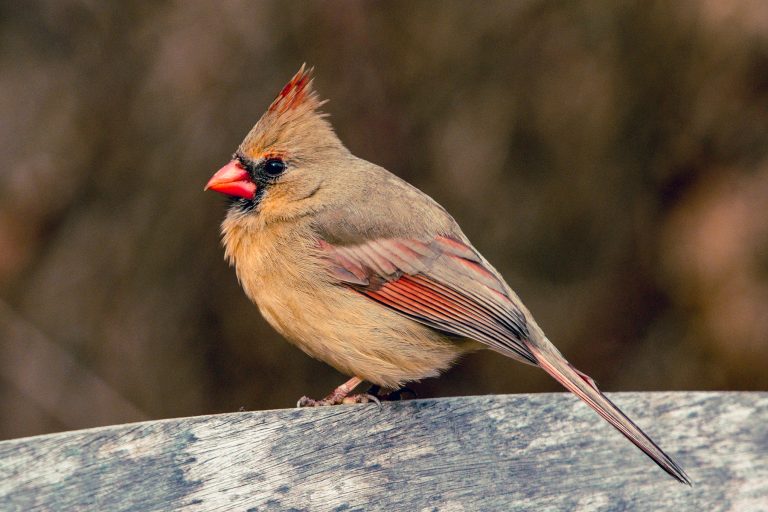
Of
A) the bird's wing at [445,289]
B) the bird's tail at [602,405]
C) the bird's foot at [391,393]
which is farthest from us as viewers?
the bird's foot at [391,393]

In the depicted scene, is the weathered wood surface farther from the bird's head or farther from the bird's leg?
the bird's head

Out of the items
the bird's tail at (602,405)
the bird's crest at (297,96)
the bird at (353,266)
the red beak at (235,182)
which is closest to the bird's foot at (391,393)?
the bird at (353,266)

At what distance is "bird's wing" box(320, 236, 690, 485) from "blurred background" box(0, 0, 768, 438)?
1.86m

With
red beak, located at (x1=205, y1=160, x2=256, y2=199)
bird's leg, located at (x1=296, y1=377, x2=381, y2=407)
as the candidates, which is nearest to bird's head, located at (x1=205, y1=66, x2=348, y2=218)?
red beak, located at (x1=205, y1=160, x2=256, y2=199)

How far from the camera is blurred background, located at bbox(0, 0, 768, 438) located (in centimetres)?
545

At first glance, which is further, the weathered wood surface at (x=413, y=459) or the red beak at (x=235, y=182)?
the red beak at (x=235, y=182)

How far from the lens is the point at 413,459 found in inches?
119

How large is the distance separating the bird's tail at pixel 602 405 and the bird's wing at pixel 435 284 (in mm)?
70

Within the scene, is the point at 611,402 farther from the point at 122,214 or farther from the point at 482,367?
the point at 122,214

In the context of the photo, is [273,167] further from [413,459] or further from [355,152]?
[355,152]

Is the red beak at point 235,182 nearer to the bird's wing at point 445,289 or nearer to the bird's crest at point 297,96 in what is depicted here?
the bird's crest at point 297,96

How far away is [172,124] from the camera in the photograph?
18.2 feet

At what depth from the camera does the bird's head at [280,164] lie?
3873mm

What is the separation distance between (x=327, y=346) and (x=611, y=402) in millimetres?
841
